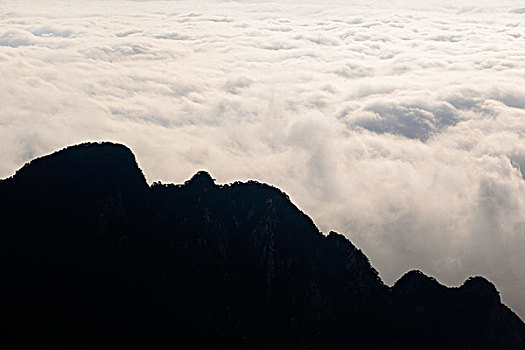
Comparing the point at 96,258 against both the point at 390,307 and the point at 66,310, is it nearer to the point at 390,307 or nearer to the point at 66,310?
the point at 66,310

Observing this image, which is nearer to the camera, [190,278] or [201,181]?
[190,278]

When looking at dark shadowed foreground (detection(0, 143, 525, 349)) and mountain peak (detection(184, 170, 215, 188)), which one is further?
mountain peak (detection(184, 170, 215, 188))

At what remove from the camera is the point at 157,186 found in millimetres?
84312

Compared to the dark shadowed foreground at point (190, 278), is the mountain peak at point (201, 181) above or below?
above

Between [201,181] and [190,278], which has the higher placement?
[201,181]

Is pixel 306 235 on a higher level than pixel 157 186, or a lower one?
lower

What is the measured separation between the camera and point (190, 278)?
78.6 m

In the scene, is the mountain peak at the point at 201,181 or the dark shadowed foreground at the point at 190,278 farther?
the mountain peak at the point at 201,181

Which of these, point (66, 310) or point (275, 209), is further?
point (275, 209)

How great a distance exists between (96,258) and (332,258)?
4513 centimetres

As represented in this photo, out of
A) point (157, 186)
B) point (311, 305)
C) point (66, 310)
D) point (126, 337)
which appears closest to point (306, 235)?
point (311, 305)

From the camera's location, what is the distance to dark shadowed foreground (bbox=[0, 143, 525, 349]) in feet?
223

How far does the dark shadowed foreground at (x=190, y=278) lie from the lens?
2672 inches

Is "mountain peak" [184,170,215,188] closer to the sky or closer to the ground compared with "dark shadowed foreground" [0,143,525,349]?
closer to the sky
